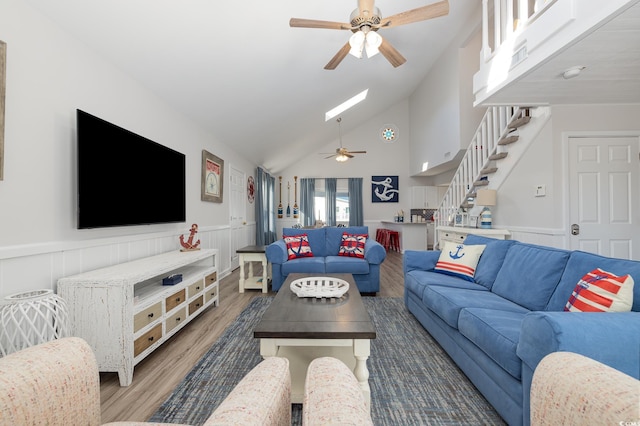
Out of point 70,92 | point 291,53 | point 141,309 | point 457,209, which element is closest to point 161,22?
point 70,92

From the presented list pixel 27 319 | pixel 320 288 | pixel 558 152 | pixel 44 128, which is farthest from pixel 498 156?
pixel 27 319

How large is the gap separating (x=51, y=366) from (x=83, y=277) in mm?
1347

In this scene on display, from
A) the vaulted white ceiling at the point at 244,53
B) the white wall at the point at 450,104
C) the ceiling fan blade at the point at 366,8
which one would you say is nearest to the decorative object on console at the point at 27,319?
the vaulted white ceiling at the point at 244,53

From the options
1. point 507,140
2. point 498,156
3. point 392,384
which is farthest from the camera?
point 498,156

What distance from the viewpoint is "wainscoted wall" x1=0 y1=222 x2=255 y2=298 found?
1664 mm

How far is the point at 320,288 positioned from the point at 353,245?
5.96 ft

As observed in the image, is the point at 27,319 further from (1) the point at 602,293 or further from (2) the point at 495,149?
(2) the point at 495,149

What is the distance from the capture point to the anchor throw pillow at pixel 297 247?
4.04 metres

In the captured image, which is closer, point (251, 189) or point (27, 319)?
point (27, 319)

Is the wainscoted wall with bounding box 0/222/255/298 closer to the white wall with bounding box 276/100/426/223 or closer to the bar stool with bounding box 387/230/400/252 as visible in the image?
the bar stool with bounding box 387/230/400/252

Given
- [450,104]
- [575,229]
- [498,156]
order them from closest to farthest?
1. [575,229]
2. [498,156]
3. [450,104]

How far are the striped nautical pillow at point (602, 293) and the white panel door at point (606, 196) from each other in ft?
7.43

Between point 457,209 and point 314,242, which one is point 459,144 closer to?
point 457,209

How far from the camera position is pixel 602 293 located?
1.38 metres
